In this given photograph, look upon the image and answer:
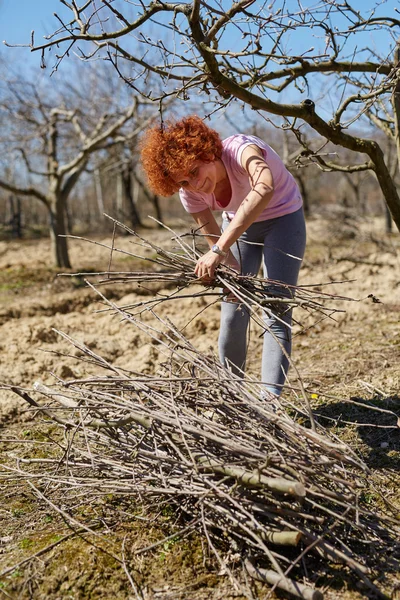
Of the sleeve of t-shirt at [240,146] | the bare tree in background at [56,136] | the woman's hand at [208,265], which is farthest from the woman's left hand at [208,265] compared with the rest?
the bare tree in background at [56,136]

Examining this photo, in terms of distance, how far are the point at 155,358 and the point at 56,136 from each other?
6.20 meters

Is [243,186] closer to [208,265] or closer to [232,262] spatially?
[232,262]

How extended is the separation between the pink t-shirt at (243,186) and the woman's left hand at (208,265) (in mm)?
424

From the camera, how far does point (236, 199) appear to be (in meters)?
2.64

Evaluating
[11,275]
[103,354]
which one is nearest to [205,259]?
[103,354]

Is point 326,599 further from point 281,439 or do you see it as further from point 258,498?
point 281,439

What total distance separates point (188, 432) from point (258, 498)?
1.15 feet

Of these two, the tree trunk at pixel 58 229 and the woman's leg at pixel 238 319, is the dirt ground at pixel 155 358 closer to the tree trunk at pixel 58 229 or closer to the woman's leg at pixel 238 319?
the tree trunk at pixel 58 229

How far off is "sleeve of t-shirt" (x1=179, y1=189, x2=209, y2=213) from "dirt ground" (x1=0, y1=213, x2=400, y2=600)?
1.76 feet

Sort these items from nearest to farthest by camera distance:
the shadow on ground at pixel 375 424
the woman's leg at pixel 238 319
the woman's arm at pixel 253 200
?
the woman's arm at pixel 253 200 → the shadow on ground at pixel 375 424 → the woman's leg at pixel 238 319

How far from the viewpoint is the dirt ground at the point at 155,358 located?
6.22 ft

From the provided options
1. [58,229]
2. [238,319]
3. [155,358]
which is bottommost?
[155,358]

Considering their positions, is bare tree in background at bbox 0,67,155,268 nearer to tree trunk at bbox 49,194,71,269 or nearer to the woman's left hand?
tree trunk at bbox 49,194,71,269

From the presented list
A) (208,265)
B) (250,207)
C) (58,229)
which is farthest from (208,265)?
(58,229)
